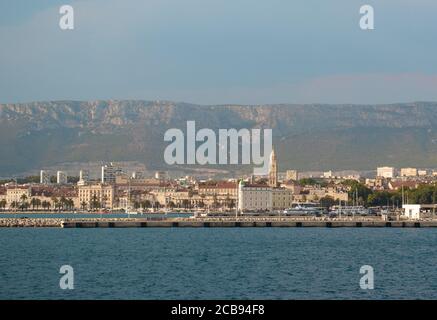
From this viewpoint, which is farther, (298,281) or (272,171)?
(272,171)

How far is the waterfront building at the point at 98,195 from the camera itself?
193375mm

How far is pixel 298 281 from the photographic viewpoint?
40188 mm

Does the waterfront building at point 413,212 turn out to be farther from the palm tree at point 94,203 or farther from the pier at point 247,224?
the palm tree at point 94,203

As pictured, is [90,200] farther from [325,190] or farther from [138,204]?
[325,190]

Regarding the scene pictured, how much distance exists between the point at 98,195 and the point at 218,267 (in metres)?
151

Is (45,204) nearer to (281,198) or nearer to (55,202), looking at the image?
(55,202)

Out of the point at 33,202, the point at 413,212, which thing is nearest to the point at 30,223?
the point at 413,212

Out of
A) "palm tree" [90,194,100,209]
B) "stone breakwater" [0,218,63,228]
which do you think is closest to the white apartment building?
"palm tree" [90,194,100,209]

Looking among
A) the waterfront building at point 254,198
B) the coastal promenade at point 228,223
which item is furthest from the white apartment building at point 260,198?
the coastal promenade at point 228,223

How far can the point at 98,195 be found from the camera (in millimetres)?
196125

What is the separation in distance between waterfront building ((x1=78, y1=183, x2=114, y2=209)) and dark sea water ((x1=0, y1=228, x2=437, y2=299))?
11968 cm
